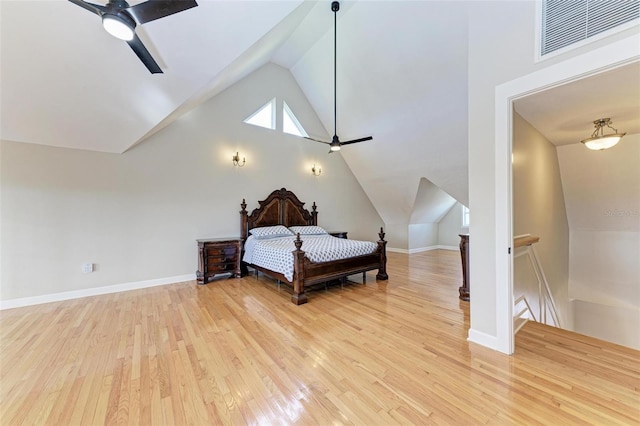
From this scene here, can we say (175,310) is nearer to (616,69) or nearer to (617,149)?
(616,69)

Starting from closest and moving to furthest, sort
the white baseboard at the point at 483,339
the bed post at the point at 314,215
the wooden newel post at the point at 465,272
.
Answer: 1. the white baseboard at the point at 483,339
2. the wooden newel post at the point at 465,272
3. the bed post at the point at 314,215

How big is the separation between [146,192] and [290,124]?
3.41 meters

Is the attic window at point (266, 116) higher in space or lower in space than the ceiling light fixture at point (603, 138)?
higher

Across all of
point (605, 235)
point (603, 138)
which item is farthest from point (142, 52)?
point (605, 235)

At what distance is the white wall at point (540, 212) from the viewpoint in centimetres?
255

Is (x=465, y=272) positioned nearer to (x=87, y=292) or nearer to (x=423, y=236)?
(x=423, y=236)

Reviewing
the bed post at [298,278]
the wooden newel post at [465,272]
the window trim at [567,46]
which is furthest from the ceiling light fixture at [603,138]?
the bed post at [298,278]

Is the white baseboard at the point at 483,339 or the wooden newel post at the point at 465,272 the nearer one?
the white baseboard at the point at 483,339

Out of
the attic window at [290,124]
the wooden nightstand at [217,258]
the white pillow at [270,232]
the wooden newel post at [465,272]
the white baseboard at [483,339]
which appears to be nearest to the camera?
the white baseboard at [483,339]

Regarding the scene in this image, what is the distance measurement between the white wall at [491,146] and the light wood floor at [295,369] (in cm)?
37

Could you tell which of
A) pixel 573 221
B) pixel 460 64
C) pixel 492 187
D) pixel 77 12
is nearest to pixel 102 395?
pixel 77 12

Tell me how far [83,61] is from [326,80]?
4.11m

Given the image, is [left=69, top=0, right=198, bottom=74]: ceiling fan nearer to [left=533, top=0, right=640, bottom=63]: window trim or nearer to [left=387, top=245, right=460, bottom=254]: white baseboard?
[left=533, top=0, right=640, bottom=63]: window trim

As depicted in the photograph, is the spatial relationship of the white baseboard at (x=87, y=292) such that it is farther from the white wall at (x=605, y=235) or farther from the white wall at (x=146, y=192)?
the white wall at (x=605, y=235)
